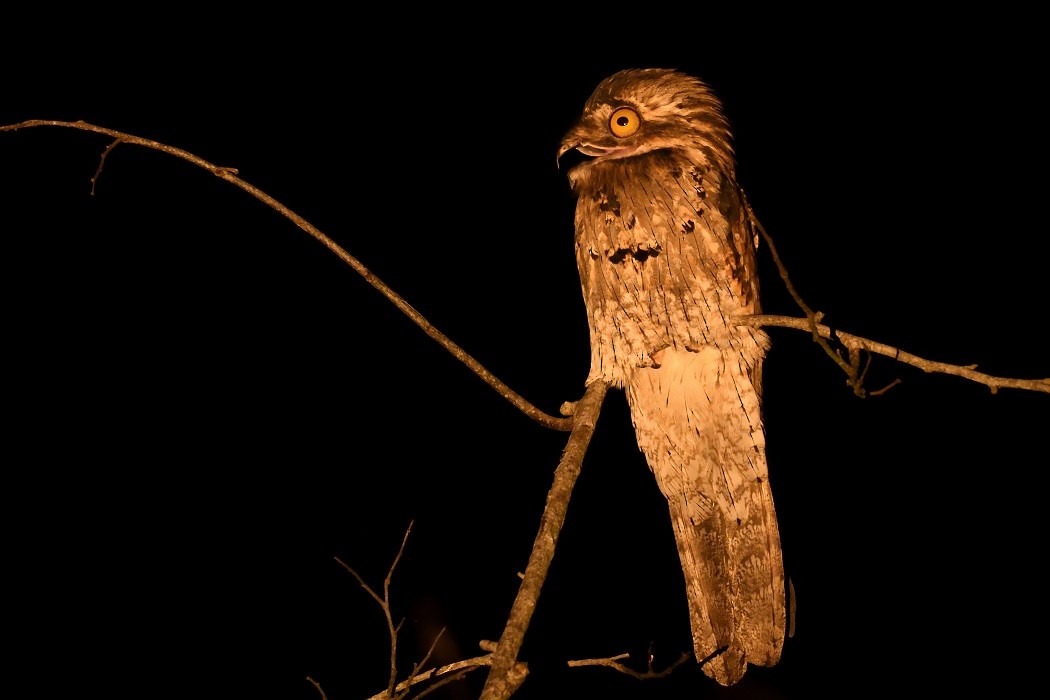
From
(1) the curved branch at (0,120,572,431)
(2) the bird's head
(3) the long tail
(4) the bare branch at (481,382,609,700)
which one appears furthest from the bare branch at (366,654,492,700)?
(2) the bird's head

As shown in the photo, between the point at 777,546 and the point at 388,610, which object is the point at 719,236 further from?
the point at 388,610

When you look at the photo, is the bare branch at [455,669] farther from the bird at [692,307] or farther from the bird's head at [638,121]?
the bird's head at [638,121]

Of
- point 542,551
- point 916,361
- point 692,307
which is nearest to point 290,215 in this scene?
point 542,551

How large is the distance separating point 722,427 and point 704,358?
18cm

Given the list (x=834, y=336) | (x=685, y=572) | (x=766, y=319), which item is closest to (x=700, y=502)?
(x=685, y=572)

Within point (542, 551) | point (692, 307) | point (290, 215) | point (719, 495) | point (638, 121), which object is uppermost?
point (638, 121)

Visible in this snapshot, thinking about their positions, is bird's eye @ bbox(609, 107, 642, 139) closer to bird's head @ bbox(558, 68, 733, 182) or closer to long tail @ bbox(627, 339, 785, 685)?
bird's head @ bbox(558, 68, 733, 182)

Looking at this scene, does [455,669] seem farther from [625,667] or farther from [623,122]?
[623,122]

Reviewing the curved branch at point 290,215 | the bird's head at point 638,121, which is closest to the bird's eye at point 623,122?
the bird's head at point 638,121

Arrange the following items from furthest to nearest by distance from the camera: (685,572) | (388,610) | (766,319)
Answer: (685,572), (766,319), (388,610)

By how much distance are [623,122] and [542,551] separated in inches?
35.3

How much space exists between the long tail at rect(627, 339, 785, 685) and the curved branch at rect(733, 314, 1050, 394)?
1.44 feet

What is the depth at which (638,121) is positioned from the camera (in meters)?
1.85

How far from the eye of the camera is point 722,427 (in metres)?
1.95
